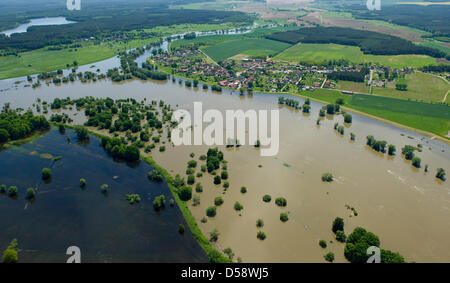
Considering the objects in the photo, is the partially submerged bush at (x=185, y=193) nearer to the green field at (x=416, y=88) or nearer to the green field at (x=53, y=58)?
the green field at (x=416, y=88)

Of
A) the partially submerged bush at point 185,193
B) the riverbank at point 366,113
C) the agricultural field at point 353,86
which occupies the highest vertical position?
the agricultural field at point 353,86

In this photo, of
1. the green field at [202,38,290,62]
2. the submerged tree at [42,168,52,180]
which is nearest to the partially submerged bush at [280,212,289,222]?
the submerged tree at [42,168,52,180]

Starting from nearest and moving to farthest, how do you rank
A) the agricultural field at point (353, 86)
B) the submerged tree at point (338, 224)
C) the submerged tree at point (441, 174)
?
the submerged tree at point (338, 224), the submerged tree at point (441, 174), the agricultural field at point (353, 86)

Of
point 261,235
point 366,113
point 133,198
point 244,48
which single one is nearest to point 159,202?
point 133,198

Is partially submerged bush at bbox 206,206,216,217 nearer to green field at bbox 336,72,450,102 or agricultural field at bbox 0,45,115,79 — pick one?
green field at bbox 336,72,450,102

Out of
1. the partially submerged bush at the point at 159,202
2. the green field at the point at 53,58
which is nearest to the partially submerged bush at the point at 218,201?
the partially submerged bush at the point at 159,202

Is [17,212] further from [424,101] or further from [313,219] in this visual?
[424,101]
